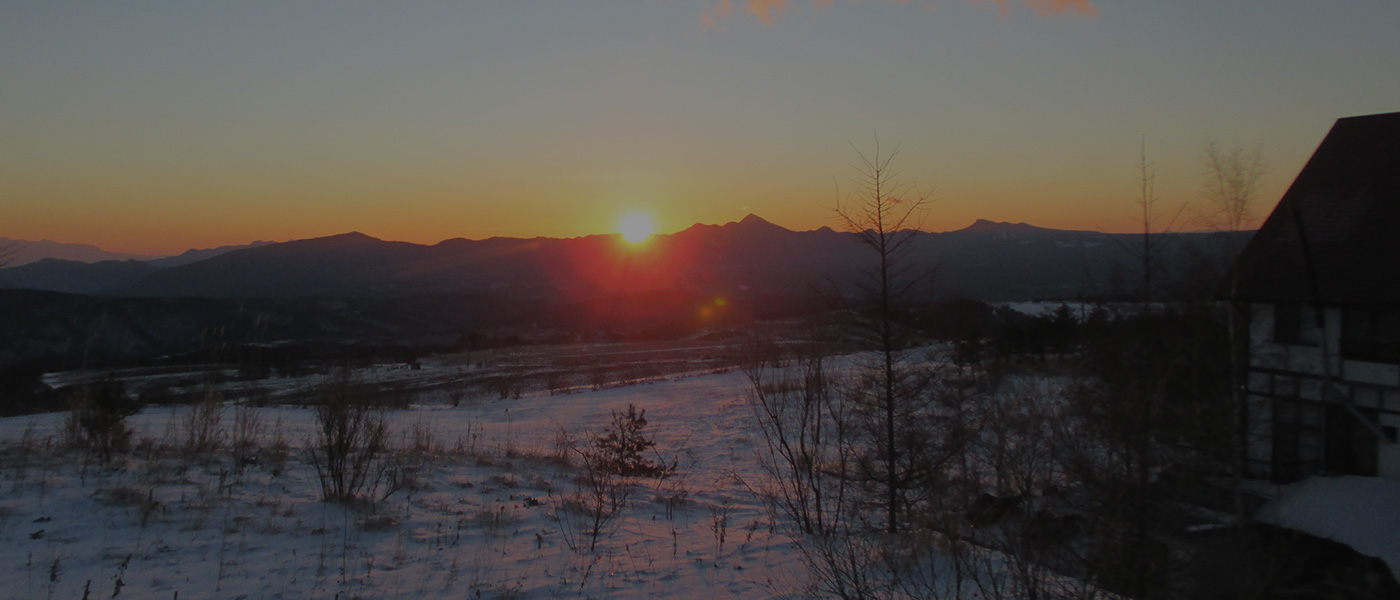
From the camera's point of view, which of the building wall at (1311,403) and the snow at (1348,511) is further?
the building wall at (1311,403)

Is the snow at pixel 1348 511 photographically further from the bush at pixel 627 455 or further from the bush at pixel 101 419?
the bush at pixel 101 419

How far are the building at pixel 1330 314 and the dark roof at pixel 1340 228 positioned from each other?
0.8 inches

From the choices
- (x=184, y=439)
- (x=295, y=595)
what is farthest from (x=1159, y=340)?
(x=184, y=439)

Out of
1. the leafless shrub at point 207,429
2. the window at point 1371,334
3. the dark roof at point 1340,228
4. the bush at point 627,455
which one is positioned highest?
the dark roof at point 1340,228

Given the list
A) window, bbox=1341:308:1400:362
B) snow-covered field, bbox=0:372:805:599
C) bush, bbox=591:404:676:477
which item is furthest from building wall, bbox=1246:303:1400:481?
snow-covered field, bbox=0:372:805:599

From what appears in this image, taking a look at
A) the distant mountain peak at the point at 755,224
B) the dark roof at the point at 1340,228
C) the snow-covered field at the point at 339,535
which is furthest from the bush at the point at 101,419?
the distant mountain peak at the point at 755,224

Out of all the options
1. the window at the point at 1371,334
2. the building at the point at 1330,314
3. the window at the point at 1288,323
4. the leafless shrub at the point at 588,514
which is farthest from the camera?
the window at the point at 1288,323

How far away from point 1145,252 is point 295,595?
9253 mm

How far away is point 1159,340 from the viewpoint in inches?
332

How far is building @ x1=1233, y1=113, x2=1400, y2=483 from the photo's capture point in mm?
14320

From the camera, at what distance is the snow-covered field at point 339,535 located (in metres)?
5.31

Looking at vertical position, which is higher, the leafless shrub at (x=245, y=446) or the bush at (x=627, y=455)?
the leafless shrub at (x=245, y=446)

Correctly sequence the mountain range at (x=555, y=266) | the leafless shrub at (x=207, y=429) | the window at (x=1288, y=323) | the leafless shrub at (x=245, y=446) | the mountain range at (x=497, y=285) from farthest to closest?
the mountain range at (x=555, y=266) < the mountain range at (x=497, y=285) < the window at (x=1288, y=323) < the leafless shrub at (x=207, y=429) < the leafless shrub at (x=245, y=446)

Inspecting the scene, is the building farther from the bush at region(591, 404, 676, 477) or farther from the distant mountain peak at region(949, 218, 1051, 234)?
the distant mountain peak at region(949, 218, 1051, 234)
